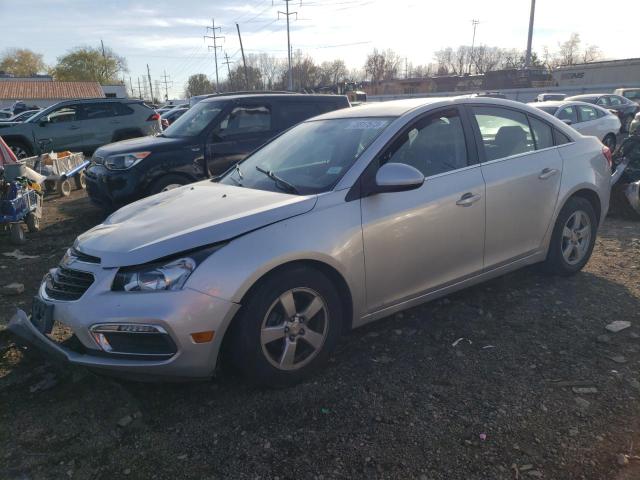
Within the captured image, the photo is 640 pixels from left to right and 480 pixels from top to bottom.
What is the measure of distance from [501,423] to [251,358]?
1.41 meters

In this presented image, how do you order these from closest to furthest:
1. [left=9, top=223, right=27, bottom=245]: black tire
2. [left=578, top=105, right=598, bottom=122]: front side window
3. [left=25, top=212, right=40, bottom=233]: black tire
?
[left=9, top=223, right=27, bottom=245]: black tire, [left=25, top=212, right=40, bottom=233]: black tire, [left=578, top=105, right=598, bottom=122]: front side window

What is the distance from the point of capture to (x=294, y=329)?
9.62ft

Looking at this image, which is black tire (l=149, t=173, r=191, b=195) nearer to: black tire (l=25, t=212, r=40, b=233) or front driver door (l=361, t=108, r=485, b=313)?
black tire (l=25, t=212, r=40, b=233)

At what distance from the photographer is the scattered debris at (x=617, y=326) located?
3.70 m

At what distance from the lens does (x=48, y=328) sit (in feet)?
9.31

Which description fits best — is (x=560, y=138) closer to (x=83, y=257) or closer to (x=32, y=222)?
(x=83, y=257)

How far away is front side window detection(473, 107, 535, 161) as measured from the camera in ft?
13.0

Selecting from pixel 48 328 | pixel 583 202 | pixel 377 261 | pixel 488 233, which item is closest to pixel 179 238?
pixel 48 328

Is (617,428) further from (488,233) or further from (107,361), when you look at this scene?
(107,361)

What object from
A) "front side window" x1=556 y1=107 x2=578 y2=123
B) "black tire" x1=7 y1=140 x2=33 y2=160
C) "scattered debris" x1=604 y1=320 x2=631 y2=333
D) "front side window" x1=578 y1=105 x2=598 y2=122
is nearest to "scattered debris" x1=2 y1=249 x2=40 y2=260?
"scattered debris" x1=604 y1=320 x2=631 y2=333

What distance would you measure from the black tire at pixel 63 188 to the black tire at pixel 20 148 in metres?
2.74

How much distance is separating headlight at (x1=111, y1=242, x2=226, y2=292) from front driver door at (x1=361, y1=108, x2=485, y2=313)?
1.09 metres

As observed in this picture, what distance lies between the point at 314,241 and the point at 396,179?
0.69 m

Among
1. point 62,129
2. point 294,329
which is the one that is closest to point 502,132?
point 294,329
